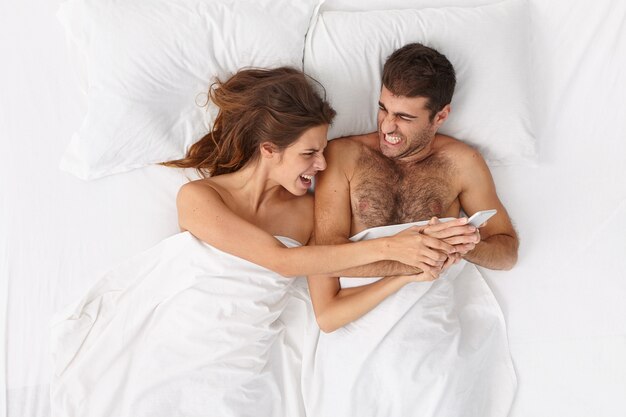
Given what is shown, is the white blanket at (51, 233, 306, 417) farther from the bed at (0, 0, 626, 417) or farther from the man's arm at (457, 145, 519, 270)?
the man's arm at (457, 145, 519, 270)

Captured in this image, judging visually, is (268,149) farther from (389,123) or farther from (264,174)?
(389,123)

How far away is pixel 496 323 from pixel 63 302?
5.78ft

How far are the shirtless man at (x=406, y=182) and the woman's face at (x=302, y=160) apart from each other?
0.36 ft

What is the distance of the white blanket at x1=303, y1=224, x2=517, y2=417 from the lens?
7.98ft

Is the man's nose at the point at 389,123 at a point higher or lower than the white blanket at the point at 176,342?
higher

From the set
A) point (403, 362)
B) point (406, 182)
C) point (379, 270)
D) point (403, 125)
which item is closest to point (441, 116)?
point (403, 125)

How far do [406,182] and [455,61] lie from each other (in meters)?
0.54

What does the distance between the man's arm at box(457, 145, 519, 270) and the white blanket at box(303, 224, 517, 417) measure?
0.56 feet

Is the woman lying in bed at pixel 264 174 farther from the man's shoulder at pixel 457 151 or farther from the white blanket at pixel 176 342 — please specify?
the man's shoulder at pixel 457 151

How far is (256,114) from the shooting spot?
7.95 feet

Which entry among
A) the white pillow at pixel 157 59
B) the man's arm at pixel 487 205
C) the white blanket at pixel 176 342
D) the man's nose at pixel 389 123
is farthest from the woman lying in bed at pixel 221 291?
the man's arm at pixel 487 205

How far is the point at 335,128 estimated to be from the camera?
2.68 m

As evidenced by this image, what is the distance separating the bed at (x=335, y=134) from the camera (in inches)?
99.4

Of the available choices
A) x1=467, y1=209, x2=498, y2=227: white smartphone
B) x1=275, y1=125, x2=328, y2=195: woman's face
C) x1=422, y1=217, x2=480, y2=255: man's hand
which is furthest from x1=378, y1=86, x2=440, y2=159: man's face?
x1=467, y1=209, x2=498, y2=227: white smartphone
